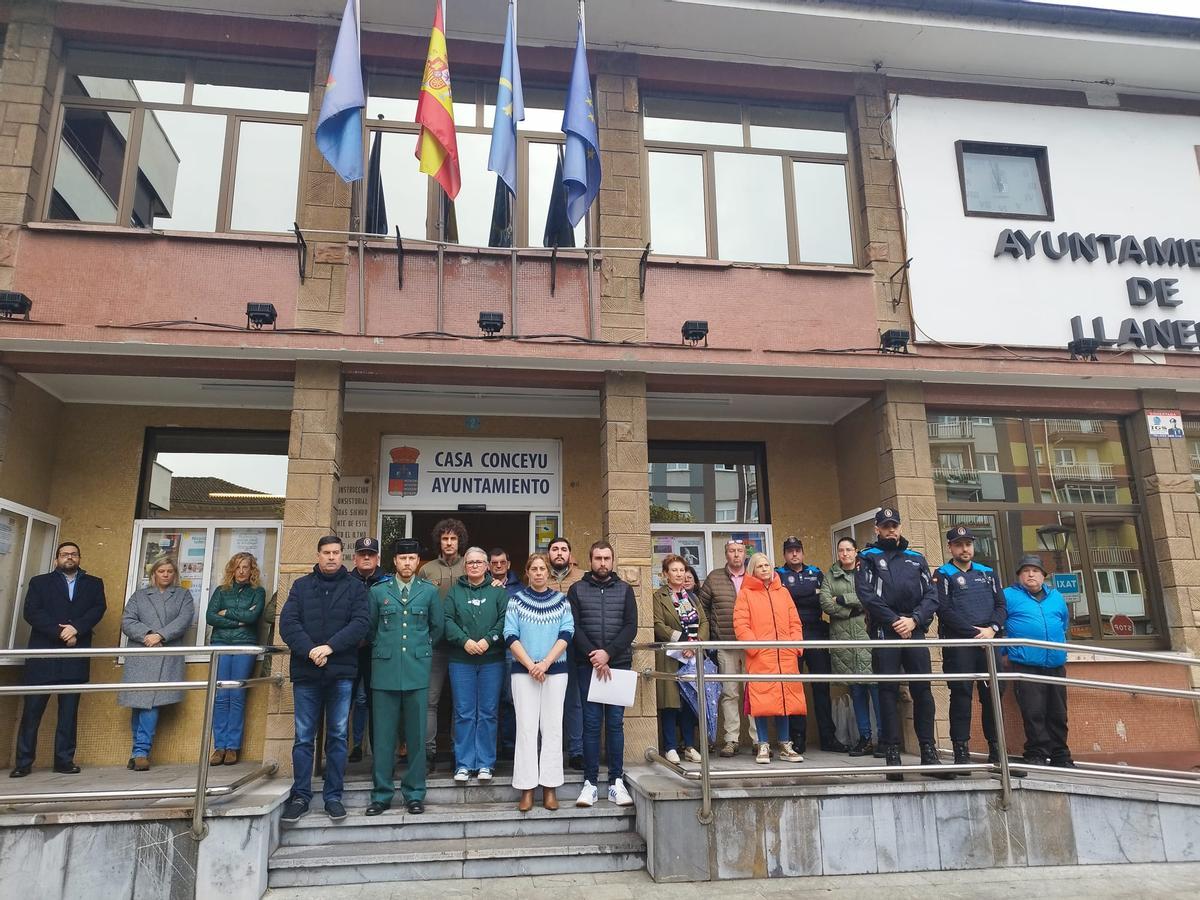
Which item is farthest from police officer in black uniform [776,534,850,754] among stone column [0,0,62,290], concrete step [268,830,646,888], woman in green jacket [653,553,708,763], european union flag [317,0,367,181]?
stone column [0,0,62,290]

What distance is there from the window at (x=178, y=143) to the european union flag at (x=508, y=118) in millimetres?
1986

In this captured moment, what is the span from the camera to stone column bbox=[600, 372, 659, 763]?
6.94 metres

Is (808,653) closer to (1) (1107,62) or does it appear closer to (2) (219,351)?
(2) (219,351)

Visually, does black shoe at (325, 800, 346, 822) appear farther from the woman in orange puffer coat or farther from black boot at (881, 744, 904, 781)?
black boot at (881, 744, 904, 781)

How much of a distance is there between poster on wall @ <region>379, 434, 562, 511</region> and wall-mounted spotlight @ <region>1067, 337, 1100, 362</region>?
4.99 meters

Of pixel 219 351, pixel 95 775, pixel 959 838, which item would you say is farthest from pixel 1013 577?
pixel 95 775

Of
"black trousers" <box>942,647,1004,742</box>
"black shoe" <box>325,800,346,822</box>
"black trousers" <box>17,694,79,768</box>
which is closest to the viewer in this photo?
"black shoe" <box>325,800,346,822</box>

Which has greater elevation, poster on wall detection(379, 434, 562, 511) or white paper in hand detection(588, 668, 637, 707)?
poster on wall detection(379, 434, 562, 511)

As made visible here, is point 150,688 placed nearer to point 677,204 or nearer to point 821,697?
point 821,697

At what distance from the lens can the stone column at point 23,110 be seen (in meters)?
6.95

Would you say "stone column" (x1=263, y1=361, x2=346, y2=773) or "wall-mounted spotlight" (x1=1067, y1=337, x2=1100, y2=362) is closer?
"stone column" (x1=263, y1=361, x2=346, y2=773)

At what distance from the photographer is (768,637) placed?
6.33m

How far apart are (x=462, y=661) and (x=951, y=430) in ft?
16.9

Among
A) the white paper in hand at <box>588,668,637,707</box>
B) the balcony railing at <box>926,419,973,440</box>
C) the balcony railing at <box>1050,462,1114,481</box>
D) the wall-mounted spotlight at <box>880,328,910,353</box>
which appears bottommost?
the white paper in hand at <box>588,668,637,707</box>
